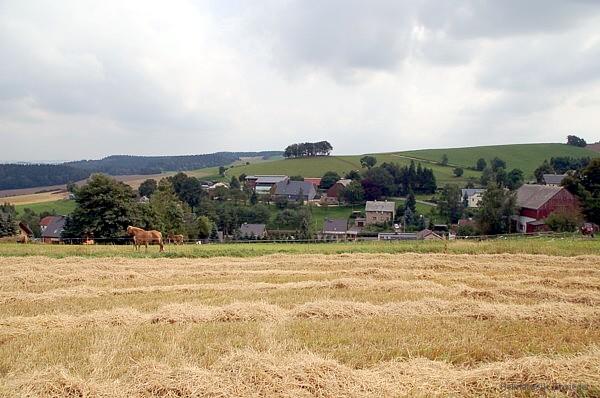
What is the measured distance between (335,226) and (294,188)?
115 ft

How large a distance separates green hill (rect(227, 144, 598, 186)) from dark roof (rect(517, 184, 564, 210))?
4877 centimetres

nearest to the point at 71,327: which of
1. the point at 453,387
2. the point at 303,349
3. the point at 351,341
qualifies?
the point at 303,349

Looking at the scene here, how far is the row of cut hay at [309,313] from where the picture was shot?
32.0 ft

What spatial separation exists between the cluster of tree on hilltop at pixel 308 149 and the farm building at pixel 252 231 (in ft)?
271

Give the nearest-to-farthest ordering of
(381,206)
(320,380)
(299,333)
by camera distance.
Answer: (320,380) → (299,333) → (381,206)

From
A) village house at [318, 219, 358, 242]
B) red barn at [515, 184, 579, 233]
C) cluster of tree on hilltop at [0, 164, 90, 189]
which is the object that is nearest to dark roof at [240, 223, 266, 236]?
village house at [318, 219, 358, 242]

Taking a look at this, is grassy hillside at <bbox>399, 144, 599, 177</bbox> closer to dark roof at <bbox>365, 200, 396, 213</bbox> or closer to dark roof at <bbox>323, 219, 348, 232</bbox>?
dark roof at <bbox>365, 200, 396, 213</bbox>

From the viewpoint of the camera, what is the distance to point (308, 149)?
154 metres

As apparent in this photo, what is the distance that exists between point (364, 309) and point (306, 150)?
14460cm

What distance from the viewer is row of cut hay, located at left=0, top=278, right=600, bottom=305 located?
1216 centimetres

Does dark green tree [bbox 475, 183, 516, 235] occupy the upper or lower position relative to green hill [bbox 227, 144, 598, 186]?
lower

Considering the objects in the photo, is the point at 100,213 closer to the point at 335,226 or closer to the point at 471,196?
the point at 335,226

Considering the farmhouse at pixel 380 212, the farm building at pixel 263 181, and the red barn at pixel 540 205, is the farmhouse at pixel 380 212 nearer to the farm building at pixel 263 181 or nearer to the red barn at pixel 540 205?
the red barn at pixel 540 205

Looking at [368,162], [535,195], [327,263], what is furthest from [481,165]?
[327,263]
